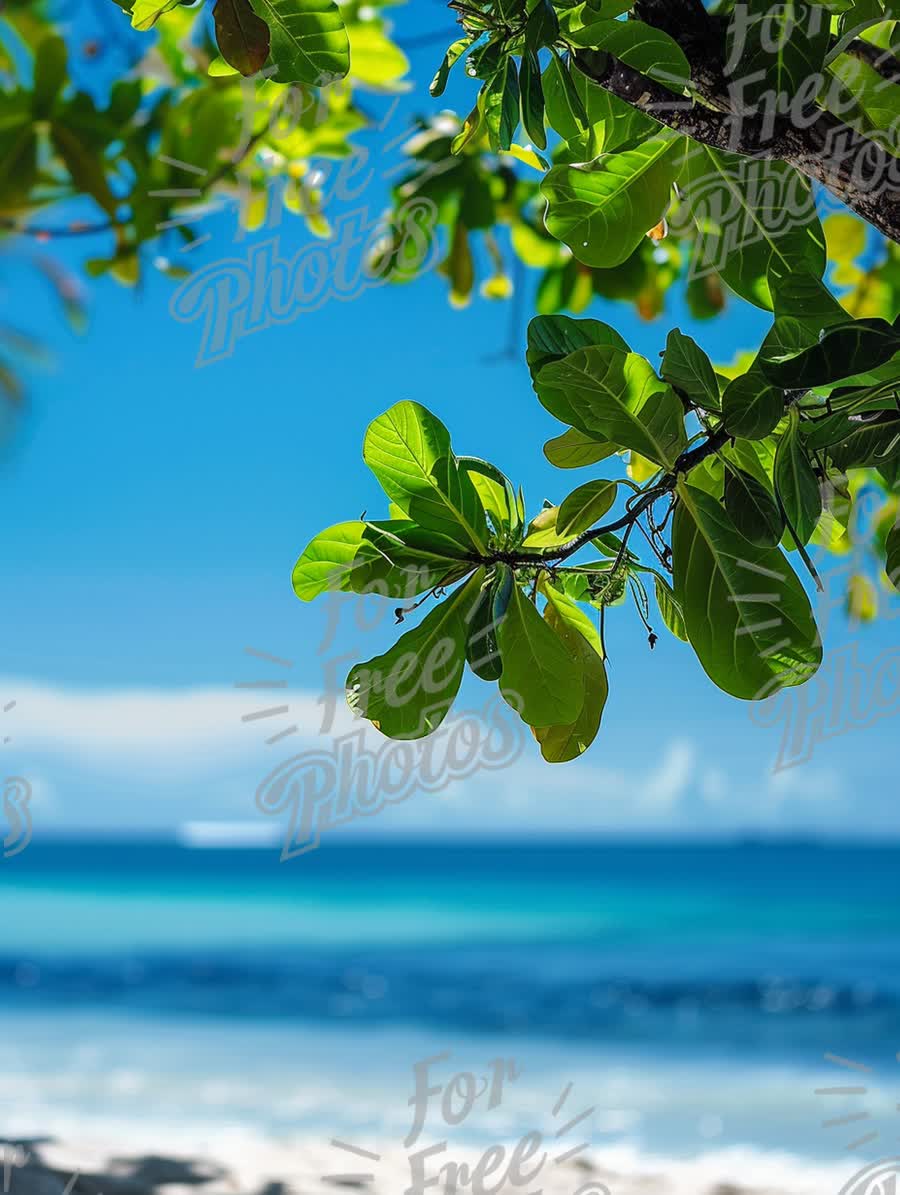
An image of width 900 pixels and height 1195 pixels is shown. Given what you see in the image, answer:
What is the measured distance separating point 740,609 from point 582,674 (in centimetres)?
11

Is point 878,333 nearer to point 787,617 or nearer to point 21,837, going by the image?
point 787,617

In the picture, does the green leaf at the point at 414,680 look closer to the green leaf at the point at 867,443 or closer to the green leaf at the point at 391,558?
the green leaf at the point at 391,558

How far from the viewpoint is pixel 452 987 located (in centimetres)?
909

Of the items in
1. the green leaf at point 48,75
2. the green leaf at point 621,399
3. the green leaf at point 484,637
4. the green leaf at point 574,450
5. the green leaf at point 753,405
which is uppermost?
the green leaf at point 48,75

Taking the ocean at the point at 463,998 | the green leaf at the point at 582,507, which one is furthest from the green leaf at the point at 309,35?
the ocean at the point at 463,998

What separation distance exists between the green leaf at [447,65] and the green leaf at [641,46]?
0.06 meters

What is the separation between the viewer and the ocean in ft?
15.4

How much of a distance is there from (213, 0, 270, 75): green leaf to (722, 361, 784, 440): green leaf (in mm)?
246

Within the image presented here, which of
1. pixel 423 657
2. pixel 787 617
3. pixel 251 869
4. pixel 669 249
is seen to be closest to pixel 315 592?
pixel 423 657

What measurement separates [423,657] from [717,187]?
0.30 meters

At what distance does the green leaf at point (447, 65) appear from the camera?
475 millimetres

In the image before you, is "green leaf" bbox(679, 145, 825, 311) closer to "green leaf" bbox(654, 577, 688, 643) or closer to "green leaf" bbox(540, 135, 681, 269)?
"green leaf" bbox(540, 135, 681, 269)

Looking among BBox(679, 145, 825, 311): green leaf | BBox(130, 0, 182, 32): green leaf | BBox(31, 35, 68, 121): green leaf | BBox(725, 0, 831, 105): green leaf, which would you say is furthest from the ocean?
BBox(31, 35, 68, 121): green leaf

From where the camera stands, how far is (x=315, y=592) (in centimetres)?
54
